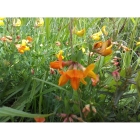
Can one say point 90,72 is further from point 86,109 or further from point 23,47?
point 23,47

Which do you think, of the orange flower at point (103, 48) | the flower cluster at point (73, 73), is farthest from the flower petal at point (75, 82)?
the orange flower at point (103, 48)

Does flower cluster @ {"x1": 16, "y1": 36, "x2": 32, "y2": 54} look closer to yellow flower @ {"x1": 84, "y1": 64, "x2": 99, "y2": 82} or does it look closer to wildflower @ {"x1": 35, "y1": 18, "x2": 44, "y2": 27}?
wildflower @ {"x1": 35, "y1": 18, "x2": 44, "y2": 27}

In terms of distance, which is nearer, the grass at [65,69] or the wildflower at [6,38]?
the grass at [65,69]

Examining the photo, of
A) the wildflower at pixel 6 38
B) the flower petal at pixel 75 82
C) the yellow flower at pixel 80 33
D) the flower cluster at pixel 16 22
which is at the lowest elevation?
the flower petal at pixel 75 82

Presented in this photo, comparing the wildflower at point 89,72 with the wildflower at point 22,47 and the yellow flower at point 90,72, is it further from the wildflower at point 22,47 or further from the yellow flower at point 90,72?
the wildflower at point 22,47

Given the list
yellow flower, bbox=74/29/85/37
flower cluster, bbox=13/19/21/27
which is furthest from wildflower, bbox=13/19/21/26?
yellow flower, bbox=74/29/85/37

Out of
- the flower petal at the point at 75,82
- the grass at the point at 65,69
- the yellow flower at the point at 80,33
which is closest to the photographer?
the flower petal at the point at 75,82

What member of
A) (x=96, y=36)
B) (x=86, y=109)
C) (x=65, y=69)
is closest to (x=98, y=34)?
(x=96, y=36)

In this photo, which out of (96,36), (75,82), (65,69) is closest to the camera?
(75,82)

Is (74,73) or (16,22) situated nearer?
(74,73)

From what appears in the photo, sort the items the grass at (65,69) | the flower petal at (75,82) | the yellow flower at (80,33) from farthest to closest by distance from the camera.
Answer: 1. the yellow flower at (80,33)
2. the grass at (65,69)
3. the flower petal at (75,82)
